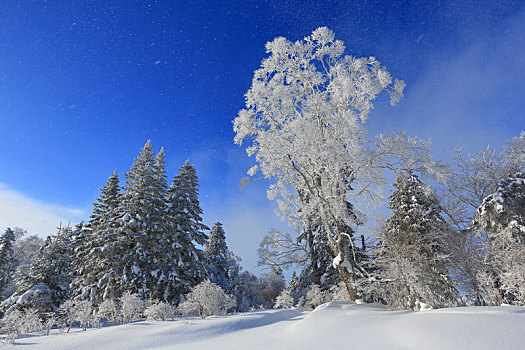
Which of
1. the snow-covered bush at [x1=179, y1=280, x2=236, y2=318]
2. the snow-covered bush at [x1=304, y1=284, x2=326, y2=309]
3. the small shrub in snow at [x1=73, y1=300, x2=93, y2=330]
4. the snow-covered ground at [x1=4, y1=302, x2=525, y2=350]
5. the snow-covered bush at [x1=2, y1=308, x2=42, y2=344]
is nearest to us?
the snow-covered ground at [x1=4, y1=302, x2=525, y2=350]

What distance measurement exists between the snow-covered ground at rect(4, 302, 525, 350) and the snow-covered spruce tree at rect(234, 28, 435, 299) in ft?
15.8

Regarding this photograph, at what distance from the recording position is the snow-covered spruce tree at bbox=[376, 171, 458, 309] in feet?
28.5

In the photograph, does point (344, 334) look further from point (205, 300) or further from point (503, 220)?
point (503, 220)

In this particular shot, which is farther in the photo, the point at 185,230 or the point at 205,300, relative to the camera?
the point at 185,230

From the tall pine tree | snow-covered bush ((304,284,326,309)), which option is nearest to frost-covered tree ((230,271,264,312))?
the tall pine tree

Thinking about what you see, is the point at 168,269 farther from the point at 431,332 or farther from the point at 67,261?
the point at 431,332

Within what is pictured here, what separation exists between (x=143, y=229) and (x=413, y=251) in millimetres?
16112

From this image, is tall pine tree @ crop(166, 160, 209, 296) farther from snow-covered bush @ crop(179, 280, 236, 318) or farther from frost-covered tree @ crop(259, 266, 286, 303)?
frost-covered tree @ crop(259, 266, 286, 303)

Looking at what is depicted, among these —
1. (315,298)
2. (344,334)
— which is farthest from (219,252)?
(344,334)

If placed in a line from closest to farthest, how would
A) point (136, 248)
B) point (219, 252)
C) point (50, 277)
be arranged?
1. point (136, 248)
2. point (50, 277)
3. point (219, 252)

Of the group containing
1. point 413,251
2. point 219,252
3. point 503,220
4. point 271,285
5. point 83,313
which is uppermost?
point 219,252

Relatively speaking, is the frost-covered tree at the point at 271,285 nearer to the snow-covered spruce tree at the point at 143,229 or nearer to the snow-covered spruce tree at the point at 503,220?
the snow-covered spruce tree at the point at 143,229

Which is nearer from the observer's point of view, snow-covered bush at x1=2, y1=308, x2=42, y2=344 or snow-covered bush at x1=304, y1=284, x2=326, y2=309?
snow-covered bush at x1=2, y1=308, x2=42, y2=344

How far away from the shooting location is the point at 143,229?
18.3 metres
